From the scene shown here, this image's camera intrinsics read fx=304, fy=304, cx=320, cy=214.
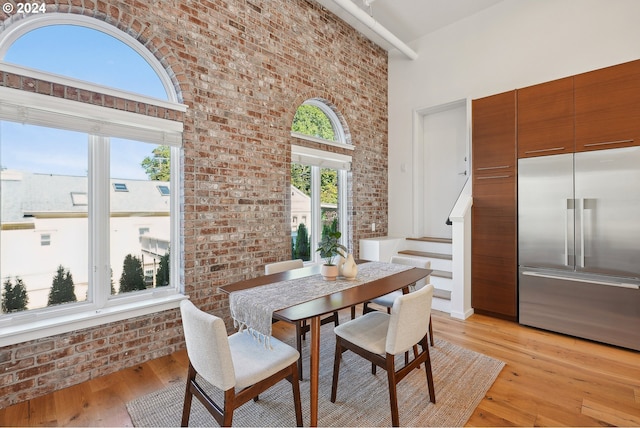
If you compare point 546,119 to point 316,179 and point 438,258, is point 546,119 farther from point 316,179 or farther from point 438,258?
point 316,179

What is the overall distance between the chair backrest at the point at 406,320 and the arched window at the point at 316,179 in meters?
2.04

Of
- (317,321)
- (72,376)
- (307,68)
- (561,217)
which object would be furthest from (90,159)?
(561,217)

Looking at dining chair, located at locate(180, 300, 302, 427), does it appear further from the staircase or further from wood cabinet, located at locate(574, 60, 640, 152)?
wood cabinet, located at locate(574, 60, 640, 152)

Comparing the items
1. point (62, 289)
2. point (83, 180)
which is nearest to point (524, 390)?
point (62, 289)

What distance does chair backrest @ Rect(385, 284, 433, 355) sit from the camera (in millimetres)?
1808

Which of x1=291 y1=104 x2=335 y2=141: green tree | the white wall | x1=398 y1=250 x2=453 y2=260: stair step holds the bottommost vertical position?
x1=398 y1=250 x2=453 y2=260: stair step

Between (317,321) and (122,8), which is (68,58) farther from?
(317,321)

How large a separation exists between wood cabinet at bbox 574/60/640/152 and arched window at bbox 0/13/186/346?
13.3 ft

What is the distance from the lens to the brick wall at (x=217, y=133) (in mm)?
Result: 2322

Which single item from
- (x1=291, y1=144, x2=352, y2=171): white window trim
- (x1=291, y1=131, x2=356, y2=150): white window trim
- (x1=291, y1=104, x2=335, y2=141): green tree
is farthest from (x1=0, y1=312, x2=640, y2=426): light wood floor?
(x1=291, y1=104, x2=335, y2=141): green tree

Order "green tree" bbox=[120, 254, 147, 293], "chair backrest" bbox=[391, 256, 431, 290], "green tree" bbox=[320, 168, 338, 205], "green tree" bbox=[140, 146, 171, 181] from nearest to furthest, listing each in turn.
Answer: "green tree" bbox=[120, 254, 147, 293]
"green tree" bbox=[140, 146, 171, 181]
"chair backrest" bbox=[391, 256, 431, 290]
"green tree" bbox=[320, 168, 338, 205]

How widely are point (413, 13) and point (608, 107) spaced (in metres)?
2.74

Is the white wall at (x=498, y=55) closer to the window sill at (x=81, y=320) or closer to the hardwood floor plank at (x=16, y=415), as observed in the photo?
the window sill at (x=81, y=320)

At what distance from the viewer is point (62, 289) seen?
2.42 meters
